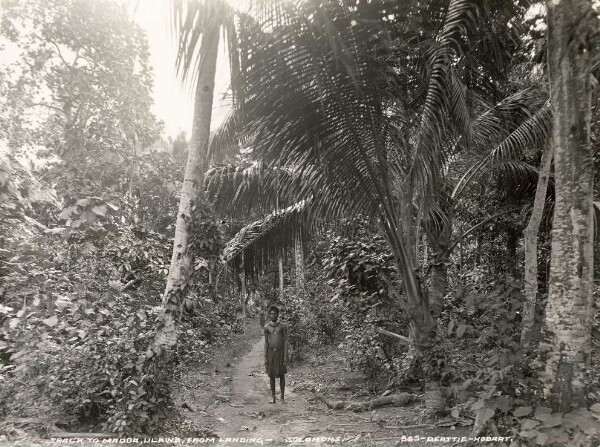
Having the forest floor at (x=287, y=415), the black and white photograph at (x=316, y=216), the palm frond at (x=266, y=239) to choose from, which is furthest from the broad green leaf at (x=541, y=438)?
the palm frond at (x=266, y=239)

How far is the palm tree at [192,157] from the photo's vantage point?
3463 mm

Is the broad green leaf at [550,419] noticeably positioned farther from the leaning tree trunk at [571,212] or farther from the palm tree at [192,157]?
the palm tree at [192,157]

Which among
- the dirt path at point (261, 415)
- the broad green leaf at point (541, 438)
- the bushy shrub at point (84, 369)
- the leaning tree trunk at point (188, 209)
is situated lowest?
the dirt path at point (261, 415)

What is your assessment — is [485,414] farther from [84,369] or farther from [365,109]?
[84,369]

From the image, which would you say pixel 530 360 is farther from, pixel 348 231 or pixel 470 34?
pixel 348 231

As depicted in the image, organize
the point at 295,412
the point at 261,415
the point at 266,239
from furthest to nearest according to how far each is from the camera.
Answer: the point at 266,239, the point at 295,412, the point at 261,415

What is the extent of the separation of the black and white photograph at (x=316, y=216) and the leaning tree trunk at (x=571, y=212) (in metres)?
0.02

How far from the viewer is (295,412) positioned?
6.07 m

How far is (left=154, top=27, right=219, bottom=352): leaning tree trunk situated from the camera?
4.35 m

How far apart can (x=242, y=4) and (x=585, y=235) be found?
3.08m

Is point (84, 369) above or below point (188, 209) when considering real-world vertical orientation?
below

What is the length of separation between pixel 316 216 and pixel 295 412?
2815mm

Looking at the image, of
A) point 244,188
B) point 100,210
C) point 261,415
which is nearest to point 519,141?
point 244,188

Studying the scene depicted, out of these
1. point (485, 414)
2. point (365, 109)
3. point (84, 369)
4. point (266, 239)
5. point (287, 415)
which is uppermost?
point (365, 109)
